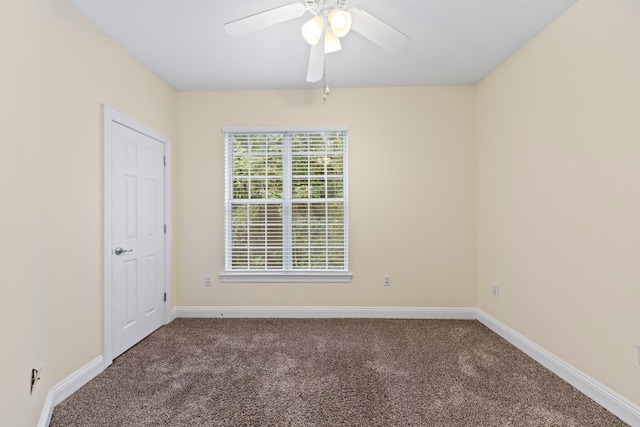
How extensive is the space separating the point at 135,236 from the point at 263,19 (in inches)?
83.8

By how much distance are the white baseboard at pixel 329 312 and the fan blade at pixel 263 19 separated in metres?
2.69

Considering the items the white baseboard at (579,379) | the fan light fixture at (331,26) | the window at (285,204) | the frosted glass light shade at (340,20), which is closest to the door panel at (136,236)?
the window at (285,204)

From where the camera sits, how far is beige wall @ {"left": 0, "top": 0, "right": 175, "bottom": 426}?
1.25 metres

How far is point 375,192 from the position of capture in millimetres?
3230

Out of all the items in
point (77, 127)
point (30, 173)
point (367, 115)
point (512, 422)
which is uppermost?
point (367, 115)

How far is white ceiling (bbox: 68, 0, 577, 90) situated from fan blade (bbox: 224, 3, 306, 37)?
1.13ft

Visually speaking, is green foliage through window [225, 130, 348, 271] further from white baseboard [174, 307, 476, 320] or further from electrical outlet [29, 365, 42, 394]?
electrical outlet [29, 365, 42, 394]

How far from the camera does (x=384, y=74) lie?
291 cm

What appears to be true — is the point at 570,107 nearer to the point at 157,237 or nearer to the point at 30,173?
the point at 30,173

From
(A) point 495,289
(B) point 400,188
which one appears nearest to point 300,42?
(B) point 400,188

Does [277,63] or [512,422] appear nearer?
[512,422]

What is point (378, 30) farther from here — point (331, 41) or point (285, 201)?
point (285, 201)

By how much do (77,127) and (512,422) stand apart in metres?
3.34

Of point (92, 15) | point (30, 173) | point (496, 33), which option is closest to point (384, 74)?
point (496, 33)
